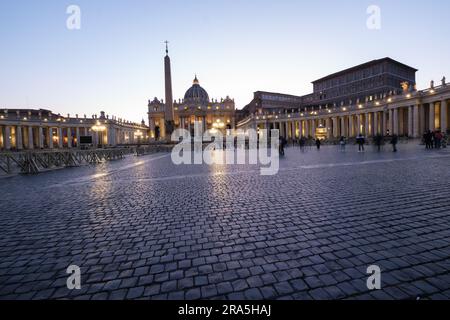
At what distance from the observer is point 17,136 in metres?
57.6

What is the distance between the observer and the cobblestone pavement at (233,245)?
107 inches

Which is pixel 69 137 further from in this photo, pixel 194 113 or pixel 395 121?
pixel 395 121

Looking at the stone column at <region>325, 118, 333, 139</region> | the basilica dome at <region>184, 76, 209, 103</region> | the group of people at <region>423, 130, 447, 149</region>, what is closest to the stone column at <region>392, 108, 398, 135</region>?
the stone column at <region>325, 118, 333, 139</region>

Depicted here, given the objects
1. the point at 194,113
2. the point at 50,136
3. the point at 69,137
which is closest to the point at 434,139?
the point at 69,137

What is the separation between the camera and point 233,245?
3807mm

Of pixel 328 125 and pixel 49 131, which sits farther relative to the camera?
pixel 328 125

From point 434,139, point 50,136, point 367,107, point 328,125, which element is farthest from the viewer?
point 328,125

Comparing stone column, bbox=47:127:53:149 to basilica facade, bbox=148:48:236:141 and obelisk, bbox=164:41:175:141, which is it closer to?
obelisk, bbox=164:41:175:141

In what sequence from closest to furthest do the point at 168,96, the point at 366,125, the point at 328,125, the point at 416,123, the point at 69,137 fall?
1. the point at 168,96
2. the point at 416,123
3. the point at 366,125
4. the point at 328,125
5. the point at 69,137

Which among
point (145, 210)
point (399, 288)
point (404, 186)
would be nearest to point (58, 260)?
point (145, 210)

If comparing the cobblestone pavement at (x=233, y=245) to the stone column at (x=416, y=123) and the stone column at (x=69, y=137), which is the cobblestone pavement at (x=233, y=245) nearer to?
the stone column at (x=416, y=123)

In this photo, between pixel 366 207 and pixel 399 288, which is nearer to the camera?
pixel 399 288
